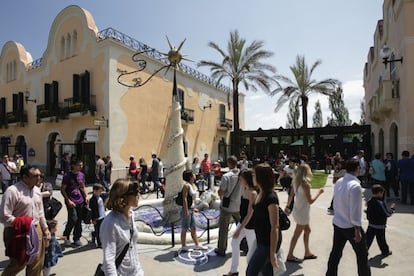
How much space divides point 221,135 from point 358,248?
25328mm

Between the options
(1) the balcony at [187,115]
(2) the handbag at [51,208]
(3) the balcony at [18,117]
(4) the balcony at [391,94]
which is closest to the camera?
(2) the handbag at [51,208]

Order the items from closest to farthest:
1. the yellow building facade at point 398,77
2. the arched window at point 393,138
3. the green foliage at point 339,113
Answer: the yellow building facade at point 398,77
the arched window at point 393,138
the green foliage at point 339,113

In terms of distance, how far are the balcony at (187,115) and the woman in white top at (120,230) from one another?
771 inches

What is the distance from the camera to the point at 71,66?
18984 millimetres

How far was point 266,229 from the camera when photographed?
3162mm

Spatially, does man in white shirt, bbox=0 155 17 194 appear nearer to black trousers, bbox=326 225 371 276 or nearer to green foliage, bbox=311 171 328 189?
black trousers, bbox=326 225 371 276

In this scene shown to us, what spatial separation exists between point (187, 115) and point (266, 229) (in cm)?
1976

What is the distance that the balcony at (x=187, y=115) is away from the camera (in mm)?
22053

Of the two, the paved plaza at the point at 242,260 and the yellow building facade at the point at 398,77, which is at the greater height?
the yellow building facade at the point at 398,77

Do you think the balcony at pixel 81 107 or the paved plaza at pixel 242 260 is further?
the balcony at pixel 81 107

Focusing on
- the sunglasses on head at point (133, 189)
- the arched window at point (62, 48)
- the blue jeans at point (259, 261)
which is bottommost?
the blue jeans at point (259, 261)

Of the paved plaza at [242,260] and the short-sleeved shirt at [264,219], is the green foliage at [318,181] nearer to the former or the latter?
the paved plaza at [242,260]

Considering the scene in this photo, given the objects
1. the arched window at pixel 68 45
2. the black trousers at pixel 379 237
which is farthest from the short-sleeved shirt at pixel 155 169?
the arched window at pixel 68 45

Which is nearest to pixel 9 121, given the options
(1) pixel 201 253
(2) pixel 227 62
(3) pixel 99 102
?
(3) pixel 99 102
